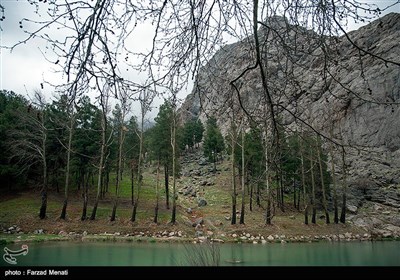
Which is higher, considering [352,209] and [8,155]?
[8,155]

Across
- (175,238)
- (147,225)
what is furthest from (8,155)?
(175,238)

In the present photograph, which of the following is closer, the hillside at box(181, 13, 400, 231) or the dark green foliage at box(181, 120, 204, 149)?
the hillside at box(181, 13, 400, 231)

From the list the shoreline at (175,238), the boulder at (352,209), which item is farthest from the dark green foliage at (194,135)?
the shoreline at (175,238)

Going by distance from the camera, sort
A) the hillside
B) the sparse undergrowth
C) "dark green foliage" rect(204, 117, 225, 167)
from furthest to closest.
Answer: "dark green foliage" rect(204, 117, 225, 167) → the sparse undergrowth → the hillside

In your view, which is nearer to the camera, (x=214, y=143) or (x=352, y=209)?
(x=352, y=209)

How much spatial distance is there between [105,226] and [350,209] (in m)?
21.4

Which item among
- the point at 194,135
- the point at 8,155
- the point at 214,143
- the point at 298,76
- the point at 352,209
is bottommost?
the point at 352,209

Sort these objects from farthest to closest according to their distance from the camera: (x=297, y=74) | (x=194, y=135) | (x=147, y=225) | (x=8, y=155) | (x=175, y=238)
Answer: (x=194, y=135) → (x=8, y=155) → (x=147, y=225) → (x=175, y=238) → (x=297, y=74)

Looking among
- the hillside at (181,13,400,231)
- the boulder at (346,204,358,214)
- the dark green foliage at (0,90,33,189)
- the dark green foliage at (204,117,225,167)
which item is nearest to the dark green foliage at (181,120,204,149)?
the dark green foliage at (204,117,225,167)

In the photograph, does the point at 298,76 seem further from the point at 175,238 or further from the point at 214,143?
the point at 214,143

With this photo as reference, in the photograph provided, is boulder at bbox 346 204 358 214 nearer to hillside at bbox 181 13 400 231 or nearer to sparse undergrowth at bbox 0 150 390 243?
sparse undergrowth at bbox 0 150 390 243

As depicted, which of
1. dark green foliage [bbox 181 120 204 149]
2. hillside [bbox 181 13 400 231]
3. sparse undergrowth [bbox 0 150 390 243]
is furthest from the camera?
dark green foliage [bbox 181 120 204 149]

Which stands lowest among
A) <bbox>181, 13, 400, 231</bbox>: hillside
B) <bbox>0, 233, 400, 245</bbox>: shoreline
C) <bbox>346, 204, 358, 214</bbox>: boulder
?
<bbox>0, 233, 400, 245</bbox>: shoreline

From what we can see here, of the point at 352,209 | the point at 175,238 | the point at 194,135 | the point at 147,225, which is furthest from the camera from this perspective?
the point at 194,135
